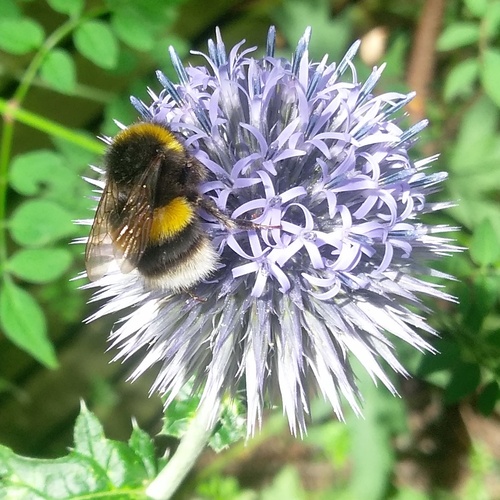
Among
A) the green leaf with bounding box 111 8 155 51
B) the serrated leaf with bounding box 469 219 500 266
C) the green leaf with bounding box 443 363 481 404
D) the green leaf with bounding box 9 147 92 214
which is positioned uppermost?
the green leaf with bounding box 111 8 155 51

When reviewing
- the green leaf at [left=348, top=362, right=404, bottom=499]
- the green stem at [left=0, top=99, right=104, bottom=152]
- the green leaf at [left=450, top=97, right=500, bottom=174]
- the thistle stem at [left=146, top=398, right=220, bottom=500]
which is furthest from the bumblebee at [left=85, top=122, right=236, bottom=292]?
the green leaf at [left=450, top=97, right=500, bottom=174]

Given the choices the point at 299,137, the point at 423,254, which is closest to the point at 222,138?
the point at 299,137

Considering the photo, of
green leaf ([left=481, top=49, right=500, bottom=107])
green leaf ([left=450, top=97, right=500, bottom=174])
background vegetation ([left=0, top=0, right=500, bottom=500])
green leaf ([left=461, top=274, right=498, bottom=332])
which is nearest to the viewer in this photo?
A: green leaf ([left=461, top=274, right=498, bottom=332])

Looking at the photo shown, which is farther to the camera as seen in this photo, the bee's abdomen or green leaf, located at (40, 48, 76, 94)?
green leaf, located at (40, 48, 76, 94)

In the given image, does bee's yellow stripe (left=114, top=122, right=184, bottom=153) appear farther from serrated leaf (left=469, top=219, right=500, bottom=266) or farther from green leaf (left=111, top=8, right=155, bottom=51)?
serrated leaf (left=469, top=219, right=500, bottom=266)

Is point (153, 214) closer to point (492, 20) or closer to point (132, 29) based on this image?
point (132, 29)

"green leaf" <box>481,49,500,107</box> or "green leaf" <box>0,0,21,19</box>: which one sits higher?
"green leaf" <box>0,0,21,19</box>

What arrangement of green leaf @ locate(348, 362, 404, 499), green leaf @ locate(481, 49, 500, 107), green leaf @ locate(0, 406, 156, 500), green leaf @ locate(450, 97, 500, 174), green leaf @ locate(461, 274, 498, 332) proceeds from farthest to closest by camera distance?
green leaf @ locate(450, 97, 500, 174) → green leaf @ locate(348, 362, 404, 499) → green leaf @ locate(481, 49, 500, 107) → green leaf @ locate(461, 274, 498, 332) → green leaf @ locate(0, 406, 156, 500)

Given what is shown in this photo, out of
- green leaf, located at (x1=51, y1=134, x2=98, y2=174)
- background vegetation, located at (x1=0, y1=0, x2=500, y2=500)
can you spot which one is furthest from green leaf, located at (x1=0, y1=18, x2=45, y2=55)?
green leaf, located at (x1=51, y1=134, x2=98, y2=174)
